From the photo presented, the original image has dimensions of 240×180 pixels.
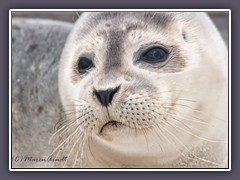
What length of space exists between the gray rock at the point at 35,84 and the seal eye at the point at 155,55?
1.70ft

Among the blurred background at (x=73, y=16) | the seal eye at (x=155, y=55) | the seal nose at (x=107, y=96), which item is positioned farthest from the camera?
the blurred background at (x=73, y=16)

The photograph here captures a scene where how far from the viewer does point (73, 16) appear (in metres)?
2.96

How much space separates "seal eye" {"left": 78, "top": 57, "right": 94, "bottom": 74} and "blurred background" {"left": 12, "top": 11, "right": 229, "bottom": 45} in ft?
0.87

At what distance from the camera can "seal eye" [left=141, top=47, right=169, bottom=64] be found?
2693 millimetres

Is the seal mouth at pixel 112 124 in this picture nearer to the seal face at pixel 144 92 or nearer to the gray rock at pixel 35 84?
the seal face at pixel 144 92

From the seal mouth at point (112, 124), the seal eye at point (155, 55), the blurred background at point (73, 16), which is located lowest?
the seal mouth at point (112, 124)

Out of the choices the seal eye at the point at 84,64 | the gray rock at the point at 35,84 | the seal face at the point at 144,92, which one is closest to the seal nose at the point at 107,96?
the seal face at the point at 144,92

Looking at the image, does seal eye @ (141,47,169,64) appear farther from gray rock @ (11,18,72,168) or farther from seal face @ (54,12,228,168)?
gray rock @ (11,18,72,168)

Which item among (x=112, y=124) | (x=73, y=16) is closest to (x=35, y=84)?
(x=73, y=16)

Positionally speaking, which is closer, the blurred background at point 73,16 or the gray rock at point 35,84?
the blurred background at point 73,16

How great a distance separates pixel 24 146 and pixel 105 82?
713mm

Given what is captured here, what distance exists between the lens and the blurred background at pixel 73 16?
2.90 meters
